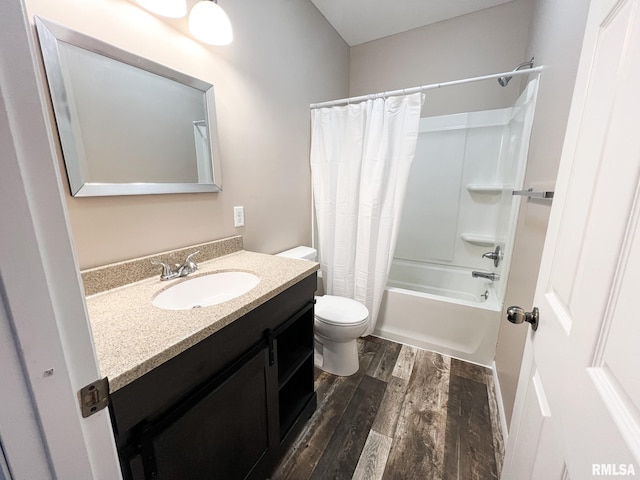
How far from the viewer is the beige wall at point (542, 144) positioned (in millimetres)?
1035

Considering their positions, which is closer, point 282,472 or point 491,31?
point 282,472

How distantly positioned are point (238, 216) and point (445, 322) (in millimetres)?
1674

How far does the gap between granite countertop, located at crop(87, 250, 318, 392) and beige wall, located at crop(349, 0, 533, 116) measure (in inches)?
87.7

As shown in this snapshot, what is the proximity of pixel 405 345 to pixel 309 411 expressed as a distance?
102 centimetres

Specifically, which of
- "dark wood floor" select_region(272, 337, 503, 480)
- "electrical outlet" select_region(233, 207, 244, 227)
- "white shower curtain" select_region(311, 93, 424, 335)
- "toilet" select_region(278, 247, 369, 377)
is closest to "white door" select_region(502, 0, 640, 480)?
"dark wood floor" select_region(272, 337, 503, 480)

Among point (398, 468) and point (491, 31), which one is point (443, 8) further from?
point (398, 468)

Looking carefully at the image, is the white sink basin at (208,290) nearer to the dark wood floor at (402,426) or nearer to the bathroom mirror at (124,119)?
the bathroom mirror at (124,119)

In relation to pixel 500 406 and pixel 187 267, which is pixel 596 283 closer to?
pixel 187 267

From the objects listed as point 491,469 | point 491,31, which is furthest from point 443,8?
point 491,469

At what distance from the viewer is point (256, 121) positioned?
1.60 meters

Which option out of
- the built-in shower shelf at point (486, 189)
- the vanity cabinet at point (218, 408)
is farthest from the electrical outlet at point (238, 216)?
the built-in shower shelf at point (486, 189)

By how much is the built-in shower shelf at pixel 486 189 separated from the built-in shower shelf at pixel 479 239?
40cm

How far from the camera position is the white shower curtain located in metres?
1.80

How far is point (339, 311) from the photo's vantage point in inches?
68.6
